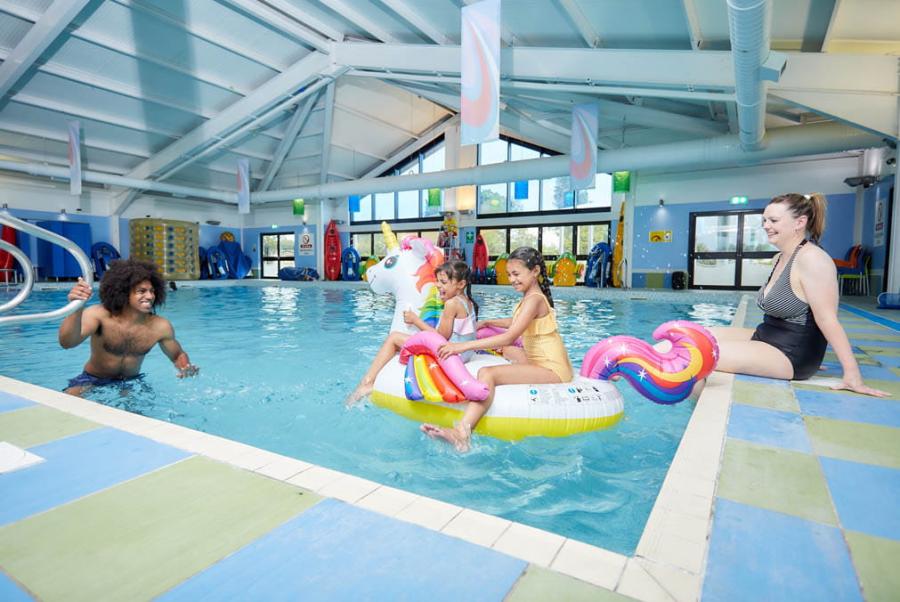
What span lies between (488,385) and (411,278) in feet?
4.46

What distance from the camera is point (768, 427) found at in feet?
6.75

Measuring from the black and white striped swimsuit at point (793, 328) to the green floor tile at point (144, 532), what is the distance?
2.68m

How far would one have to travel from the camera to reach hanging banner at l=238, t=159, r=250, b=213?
52.0 feet

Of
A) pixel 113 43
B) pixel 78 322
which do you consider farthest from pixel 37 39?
pixel 78 322

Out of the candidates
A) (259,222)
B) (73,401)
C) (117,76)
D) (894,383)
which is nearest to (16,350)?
(73,401)

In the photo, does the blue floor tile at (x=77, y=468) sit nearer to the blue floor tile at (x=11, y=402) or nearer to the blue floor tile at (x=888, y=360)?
the blue floor tile at (x=11, y=402)

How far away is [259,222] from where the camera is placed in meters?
21.2

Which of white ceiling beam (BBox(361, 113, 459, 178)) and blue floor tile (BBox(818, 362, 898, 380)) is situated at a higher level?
white ceiling beam (BBox(361, 113, 459, 178))

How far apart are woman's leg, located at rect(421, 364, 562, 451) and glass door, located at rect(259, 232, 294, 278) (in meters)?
19.4

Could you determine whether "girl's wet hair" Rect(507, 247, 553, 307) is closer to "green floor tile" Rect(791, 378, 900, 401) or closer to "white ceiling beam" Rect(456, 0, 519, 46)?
"green floor tile" Rect(791, 378, 900, 401)

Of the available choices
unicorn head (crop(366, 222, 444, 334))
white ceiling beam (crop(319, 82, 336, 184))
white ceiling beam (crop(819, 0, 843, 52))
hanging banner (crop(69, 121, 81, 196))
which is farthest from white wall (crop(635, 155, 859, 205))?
hanging banner (crop(69, 121, 81, 196))

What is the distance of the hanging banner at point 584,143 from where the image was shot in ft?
32.8

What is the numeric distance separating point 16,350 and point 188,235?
43.8ft

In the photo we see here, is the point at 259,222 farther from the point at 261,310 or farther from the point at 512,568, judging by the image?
the point at 512,568
